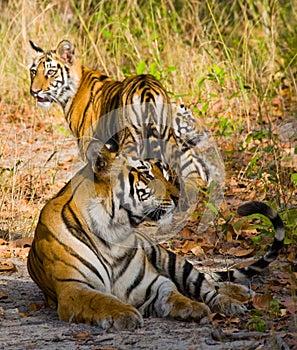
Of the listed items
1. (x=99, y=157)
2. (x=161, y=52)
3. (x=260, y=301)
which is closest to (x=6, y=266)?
(x=99, y=157)

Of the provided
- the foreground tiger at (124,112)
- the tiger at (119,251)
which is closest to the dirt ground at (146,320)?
the tiger at (119,251)

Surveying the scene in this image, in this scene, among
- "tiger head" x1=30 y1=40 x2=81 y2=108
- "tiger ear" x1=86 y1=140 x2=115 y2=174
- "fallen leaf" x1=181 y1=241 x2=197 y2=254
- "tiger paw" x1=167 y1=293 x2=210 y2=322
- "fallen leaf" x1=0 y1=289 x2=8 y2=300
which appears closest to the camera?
"tiger paw" x1=167 y1=293 x2=210 y2=322

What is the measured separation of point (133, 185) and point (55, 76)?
361 centimetres

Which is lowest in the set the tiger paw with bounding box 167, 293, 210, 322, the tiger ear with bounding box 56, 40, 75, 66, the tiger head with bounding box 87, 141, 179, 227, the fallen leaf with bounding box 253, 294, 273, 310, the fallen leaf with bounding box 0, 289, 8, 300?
the fallen leaf with bounding box 0, 289, 8, 300

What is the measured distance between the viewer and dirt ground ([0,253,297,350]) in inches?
140

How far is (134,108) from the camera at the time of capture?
7273 mm

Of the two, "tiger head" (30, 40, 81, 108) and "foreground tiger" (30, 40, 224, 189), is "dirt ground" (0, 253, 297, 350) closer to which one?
"foreground tiger" (30, 40, 224, 189)

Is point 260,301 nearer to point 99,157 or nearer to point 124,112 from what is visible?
point 99,157

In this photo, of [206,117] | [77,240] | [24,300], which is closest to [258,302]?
[77,240]

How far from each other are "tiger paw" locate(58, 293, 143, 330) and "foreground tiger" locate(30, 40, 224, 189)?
8.57ft

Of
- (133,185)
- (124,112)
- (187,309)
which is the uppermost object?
(124,112)

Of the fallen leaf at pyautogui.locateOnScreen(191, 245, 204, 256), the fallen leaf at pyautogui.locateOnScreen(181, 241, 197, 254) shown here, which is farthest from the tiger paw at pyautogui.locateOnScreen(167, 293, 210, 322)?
the fallen leaf at pyautogui.locateOnScreen(181, 241, 197, 254)

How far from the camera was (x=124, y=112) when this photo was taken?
24.2ft

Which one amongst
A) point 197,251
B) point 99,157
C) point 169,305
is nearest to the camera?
point 169,305
